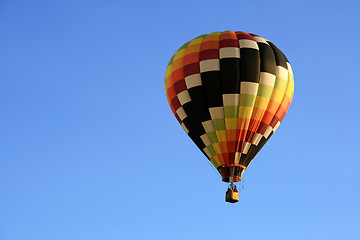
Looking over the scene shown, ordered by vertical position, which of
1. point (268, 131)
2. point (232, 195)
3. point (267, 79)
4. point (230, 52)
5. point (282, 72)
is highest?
point (230, 52)

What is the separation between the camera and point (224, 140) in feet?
92.1

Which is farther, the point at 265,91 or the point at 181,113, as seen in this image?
the point at 181,113

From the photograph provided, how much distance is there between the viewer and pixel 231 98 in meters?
28.1

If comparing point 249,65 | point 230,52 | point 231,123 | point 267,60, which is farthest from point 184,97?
point 267,60

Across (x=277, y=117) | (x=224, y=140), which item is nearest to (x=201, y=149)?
(x=224, y=140)

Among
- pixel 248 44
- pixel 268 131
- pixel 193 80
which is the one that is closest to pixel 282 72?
pixel 248 44

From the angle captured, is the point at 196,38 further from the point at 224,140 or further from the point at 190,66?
the point at 224,140

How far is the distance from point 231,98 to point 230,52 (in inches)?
71.9

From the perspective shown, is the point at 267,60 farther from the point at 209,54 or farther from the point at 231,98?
the point at 209,54

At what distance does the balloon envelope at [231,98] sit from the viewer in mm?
28078

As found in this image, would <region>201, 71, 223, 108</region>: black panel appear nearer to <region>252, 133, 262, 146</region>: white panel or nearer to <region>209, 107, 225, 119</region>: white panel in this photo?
<region>209, 107, 225, 119</region>: white panel

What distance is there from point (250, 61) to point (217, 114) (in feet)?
7.79

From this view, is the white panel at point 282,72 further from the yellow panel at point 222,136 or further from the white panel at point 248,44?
the yellow panel at point 222,136

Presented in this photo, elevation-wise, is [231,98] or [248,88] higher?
[248,88]
